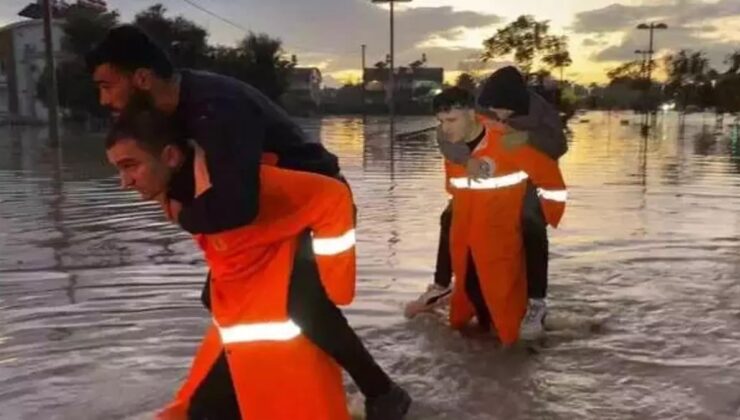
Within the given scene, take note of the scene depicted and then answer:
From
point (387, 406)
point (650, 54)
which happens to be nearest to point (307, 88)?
point (650, 54)

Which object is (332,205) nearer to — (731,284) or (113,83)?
(113,83)

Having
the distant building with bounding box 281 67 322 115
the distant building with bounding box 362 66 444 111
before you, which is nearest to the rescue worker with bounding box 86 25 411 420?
the distant building with bounding box 281 67 322 115

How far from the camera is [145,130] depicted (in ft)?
9.53

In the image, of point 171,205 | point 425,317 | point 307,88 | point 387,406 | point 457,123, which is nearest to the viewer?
point 171,205

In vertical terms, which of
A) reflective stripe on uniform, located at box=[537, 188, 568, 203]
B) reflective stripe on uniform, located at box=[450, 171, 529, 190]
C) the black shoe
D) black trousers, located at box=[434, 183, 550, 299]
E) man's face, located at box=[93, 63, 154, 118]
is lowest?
the black shoe

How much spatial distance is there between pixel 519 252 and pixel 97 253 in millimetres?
4712

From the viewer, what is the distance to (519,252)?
5.50 metres

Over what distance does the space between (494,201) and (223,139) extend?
8.90ft

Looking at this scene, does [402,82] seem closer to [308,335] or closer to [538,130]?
[538,130]

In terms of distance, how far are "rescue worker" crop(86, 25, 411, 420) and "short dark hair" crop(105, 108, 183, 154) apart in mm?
53

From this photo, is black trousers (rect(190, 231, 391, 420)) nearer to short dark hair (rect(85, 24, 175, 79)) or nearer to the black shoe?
the black shoe

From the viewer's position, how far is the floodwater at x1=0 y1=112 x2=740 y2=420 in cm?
474

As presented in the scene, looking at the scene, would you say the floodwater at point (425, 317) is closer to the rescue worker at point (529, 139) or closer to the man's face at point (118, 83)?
the rescue worker at point (529, 139)

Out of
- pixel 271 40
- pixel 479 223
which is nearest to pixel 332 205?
pixel 479 223
